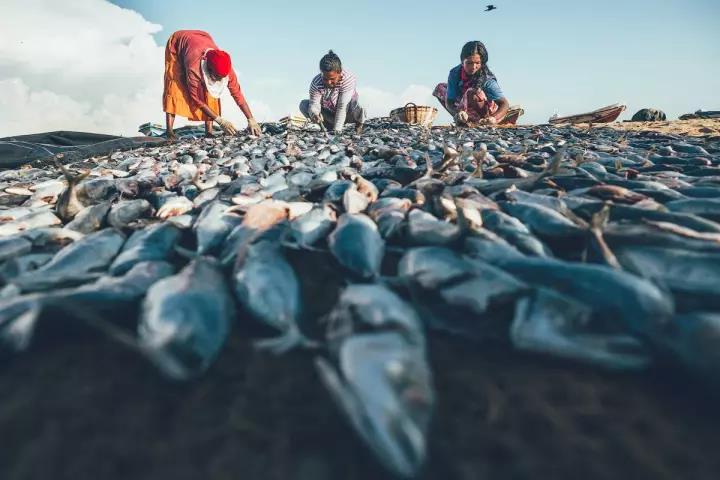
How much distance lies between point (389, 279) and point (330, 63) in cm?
725

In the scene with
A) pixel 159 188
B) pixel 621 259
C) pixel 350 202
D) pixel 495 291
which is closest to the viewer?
pixel 495 291

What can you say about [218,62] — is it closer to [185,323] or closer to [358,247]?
[358,247]

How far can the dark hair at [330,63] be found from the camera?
754 centimetres

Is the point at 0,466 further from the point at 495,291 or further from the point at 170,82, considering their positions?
the point at 170,82

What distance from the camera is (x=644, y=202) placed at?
76.0 inches

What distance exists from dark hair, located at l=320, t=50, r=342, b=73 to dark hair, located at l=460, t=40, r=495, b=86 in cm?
256

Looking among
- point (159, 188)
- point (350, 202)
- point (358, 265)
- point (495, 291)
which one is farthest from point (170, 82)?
point (495, 291)

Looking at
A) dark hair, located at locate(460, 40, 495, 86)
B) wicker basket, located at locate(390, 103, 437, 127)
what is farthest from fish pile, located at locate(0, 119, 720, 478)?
wicker basket, located at locate(390, 103, 437, 127)

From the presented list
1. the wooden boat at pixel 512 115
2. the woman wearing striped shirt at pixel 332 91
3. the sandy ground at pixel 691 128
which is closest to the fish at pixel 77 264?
the woman wearing striped shirt at pixel 332 91

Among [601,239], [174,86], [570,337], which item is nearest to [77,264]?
[570,337]

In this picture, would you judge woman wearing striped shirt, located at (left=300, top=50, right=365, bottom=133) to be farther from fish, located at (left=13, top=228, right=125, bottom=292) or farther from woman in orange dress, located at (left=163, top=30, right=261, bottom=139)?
fish, located at (left=13, top=228, right=125, bottom=292)

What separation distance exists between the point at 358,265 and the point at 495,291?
0.53 m

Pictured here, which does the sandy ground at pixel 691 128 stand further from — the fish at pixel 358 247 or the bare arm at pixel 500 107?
the fish at pixel 358 247

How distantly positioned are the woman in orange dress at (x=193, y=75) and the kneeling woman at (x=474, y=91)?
4.86 metres
